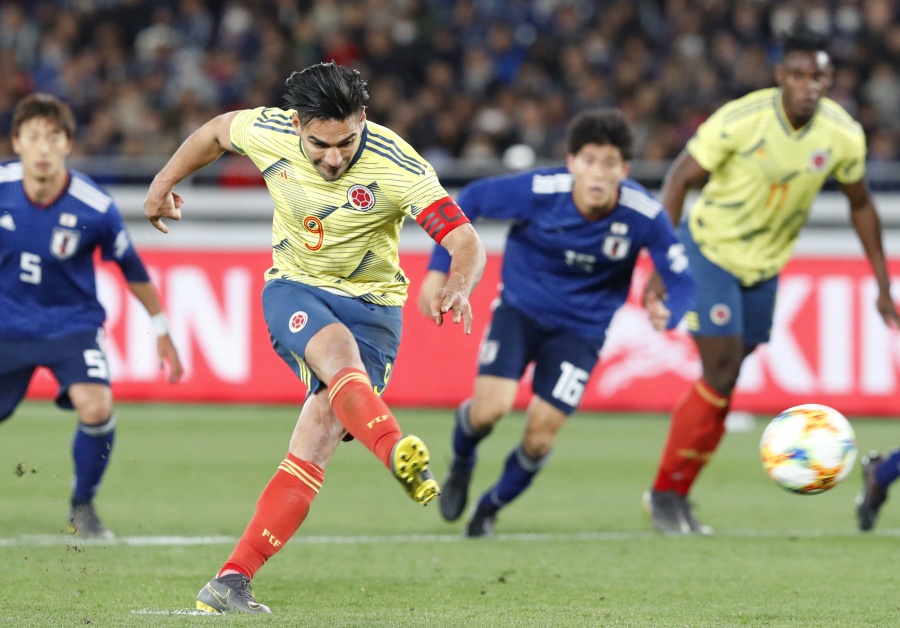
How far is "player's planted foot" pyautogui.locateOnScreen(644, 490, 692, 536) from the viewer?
7531 mm

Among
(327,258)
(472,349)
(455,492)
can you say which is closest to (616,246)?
(455,492)

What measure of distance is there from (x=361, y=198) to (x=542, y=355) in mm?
2517

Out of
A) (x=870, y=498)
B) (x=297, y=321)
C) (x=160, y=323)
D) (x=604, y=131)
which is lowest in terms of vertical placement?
(x=870, y=498)

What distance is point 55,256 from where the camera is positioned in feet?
23.7

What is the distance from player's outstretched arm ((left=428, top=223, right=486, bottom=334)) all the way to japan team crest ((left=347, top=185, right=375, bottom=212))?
0.35 m

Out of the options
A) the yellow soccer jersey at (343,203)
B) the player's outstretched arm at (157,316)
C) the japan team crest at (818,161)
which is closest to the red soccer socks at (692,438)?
the japan team crest at (818,161)

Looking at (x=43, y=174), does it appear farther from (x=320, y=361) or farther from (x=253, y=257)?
(x=253, y=257)

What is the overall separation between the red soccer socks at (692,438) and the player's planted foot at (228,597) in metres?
3.30

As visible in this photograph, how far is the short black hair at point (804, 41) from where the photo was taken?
24.1ft

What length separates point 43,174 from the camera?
23.6 ft

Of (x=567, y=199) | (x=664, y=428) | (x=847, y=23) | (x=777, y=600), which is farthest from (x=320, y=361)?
(x=847, y=23)

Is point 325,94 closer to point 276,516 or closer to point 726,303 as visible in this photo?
point 276,516

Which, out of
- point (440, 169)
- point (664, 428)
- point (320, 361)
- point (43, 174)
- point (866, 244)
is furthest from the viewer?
point (440, 169)

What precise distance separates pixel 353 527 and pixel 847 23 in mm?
10708
